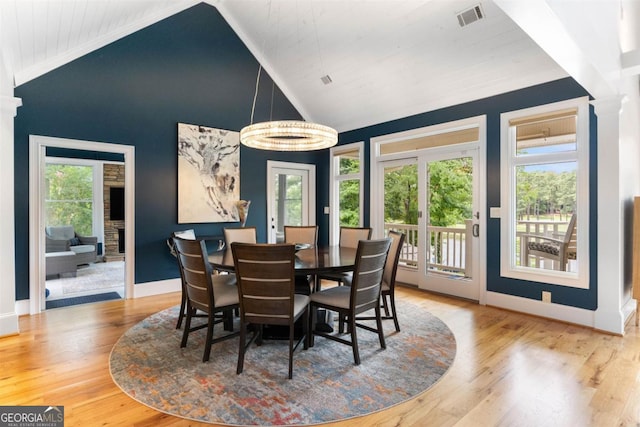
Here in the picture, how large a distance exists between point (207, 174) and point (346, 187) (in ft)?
7.88

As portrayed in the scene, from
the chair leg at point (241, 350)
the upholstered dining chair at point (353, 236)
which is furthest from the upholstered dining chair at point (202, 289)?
the upholstered dining chair at point (353, 236)

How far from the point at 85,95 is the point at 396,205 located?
14.4 ft

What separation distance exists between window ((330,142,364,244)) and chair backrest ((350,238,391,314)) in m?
2.99

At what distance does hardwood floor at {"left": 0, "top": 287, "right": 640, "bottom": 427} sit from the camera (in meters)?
1.97

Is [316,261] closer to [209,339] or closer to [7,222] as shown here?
[209,339]

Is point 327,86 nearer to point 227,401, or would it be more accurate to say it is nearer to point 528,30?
point 528,30

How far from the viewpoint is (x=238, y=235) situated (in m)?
4.04

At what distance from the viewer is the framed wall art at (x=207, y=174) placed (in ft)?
16.0

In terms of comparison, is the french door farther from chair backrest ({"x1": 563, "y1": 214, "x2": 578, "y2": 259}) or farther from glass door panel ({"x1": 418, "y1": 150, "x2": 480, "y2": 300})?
chair backrest ({"x1": 563, "y1": 214, "x2": 578, "y2": 259})

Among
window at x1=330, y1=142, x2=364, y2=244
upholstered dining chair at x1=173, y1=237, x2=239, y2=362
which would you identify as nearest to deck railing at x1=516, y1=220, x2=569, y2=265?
window at x1=330, y1=142, x2=364, y2=244

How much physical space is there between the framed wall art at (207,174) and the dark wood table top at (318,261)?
6.68 feet

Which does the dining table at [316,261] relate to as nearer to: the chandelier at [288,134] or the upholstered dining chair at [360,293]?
the upholstered dining chair at [360,293]

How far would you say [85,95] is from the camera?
414cm

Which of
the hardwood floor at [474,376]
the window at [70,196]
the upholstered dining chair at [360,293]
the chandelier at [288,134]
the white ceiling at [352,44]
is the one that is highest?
the white ceiling at [352,44]
